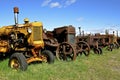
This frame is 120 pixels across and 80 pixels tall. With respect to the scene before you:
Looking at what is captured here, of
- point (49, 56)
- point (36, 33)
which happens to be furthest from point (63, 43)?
point (36, 33)

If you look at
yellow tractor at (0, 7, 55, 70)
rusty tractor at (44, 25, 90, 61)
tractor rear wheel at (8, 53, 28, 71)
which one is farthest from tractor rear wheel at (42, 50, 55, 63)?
tractor rear wheel at (8, 53, 28, 71)

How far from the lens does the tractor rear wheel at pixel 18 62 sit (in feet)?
30.2

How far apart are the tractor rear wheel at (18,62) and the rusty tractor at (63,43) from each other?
11.4 ft

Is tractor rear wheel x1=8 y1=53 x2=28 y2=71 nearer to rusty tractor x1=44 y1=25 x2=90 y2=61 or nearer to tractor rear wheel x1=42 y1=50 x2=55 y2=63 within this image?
tractor rear wheel x1=42 y1=50 x2=55 y2=63

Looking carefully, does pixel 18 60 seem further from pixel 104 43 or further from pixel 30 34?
pixel 104 43

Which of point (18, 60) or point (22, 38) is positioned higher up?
point (22, 38)

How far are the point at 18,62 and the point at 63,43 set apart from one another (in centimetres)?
393

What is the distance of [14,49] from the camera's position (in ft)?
36.5

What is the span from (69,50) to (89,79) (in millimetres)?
4619

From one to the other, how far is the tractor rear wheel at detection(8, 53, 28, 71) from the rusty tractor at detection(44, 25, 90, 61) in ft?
11.4

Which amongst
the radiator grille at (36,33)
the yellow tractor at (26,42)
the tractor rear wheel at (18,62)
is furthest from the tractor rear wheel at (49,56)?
the tractor rear wheel at (18,62)

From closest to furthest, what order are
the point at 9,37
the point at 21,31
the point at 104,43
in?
the point at 21,31
the point at 9,37
the point at 104,43

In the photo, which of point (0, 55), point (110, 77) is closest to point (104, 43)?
point (0, 55)

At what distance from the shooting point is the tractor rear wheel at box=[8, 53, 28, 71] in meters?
9.20
